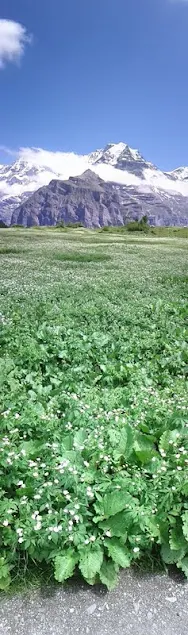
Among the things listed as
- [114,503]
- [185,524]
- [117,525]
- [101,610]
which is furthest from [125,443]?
[101,610]

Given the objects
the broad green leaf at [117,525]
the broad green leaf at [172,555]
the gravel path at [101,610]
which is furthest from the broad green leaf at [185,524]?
the broad green leaf at [117,525]

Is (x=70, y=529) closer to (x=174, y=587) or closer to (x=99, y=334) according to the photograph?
(x=174, y=587)

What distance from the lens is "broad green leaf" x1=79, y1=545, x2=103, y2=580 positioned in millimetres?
5383

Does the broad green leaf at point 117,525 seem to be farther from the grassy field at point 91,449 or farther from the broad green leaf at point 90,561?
the broad green leaf at point 90,561

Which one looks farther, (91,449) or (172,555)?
(91,449)

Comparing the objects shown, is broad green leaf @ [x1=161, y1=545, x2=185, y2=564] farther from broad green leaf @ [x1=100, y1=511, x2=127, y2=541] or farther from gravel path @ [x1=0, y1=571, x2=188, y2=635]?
broad green leaf @ [x1=100, y1=511, x2=127, y2=541]

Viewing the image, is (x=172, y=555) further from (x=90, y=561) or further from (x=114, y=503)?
(x=90, y=561)

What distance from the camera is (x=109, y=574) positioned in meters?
5.54

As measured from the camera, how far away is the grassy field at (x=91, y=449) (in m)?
5.60

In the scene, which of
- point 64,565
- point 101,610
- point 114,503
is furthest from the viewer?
point 114,503

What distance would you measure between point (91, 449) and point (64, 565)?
1.80 m

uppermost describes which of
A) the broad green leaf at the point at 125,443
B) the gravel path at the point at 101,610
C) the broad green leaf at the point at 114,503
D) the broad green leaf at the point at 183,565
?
the broad green leaf at the point at 125,443

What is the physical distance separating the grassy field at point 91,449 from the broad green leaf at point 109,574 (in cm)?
1

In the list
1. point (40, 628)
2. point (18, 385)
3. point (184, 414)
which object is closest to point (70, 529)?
point (40, 628)
